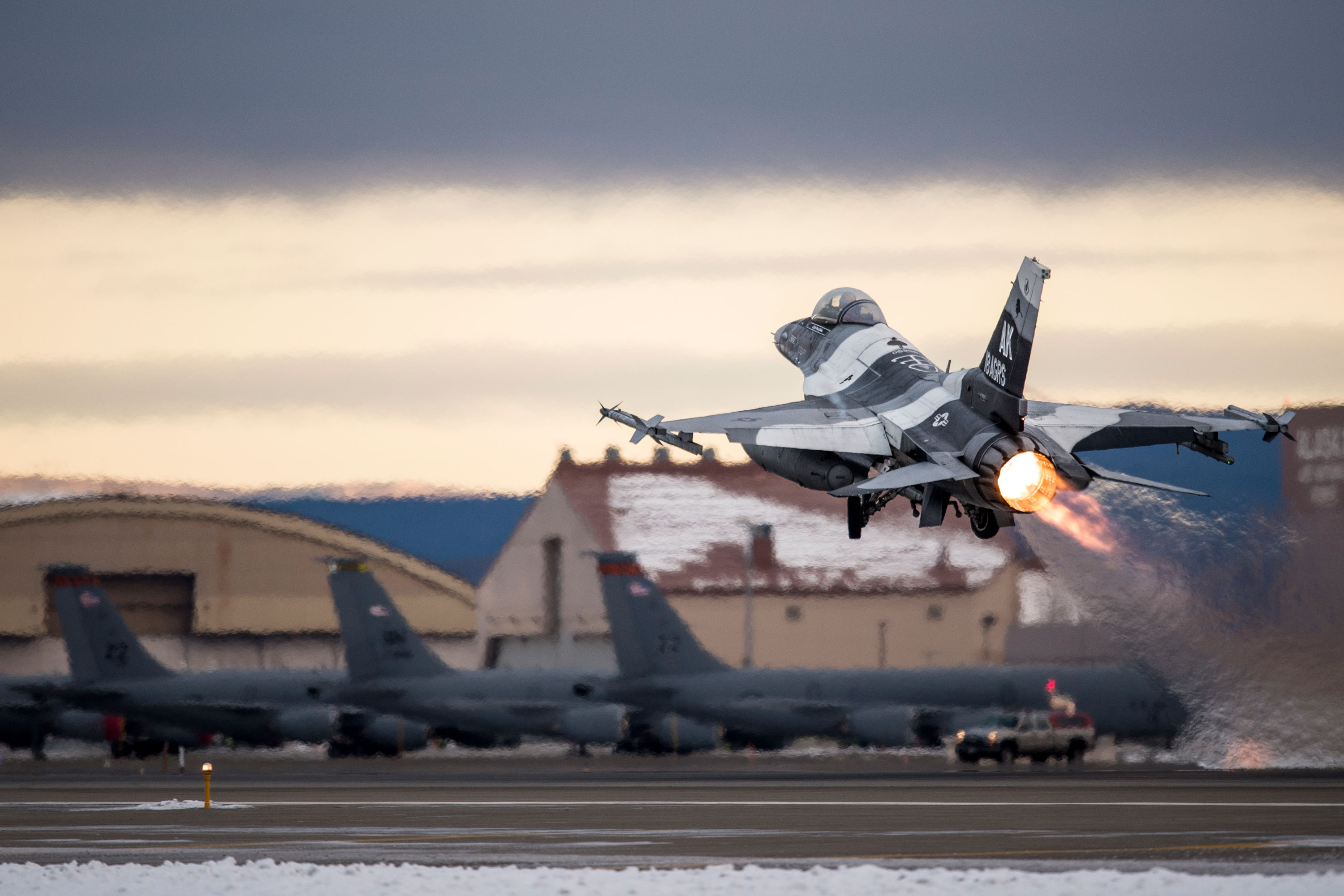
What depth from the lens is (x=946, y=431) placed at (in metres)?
34.1

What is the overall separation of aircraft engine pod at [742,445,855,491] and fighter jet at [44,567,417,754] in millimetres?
37781

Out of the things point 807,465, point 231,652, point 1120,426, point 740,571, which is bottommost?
point 231,652

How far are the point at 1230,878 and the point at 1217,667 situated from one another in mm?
23625

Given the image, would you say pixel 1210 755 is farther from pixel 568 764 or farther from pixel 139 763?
pixel 139 763

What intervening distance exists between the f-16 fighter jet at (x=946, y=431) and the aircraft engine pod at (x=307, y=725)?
118 ft

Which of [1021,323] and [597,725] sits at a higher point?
[1021,323]

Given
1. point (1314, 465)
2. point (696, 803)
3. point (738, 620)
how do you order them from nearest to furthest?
point (696, 803) → point (1314, 465) → point (738, 620)

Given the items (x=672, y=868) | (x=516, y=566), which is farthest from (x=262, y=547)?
(x=672, y=868)

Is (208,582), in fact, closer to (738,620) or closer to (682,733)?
(738,620)

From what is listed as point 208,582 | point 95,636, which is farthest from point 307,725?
point 208,582

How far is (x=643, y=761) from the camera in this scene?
6750 centimetres

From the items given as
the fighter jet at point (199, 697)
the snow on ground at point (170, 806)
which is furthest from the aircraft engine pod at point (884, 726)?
the snow on ground at point (170, 806)

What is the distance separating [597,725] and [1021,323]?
118 ft

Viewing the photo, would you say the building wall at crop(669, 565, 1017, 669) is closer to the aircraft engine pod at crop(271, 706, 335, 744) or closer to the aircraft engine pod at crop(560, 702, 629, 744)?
the aircraft engine pod at crop(560, 702, 629, 744)
